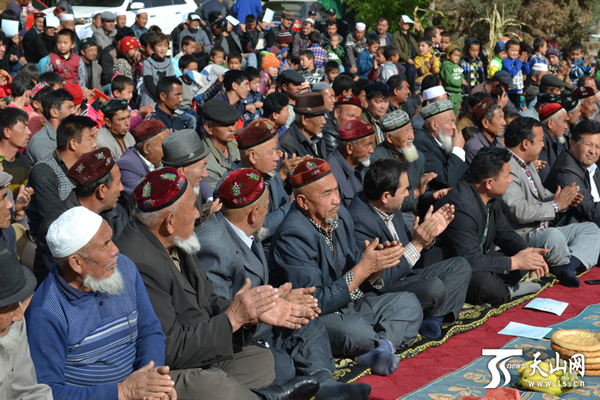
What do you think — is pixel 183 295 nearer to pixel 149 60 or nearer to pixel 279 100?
pixel 279 100

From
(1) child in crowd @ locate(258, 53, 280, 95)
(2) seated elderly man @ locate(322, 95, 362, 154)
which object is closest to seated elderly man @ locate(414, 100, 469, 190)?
(2) seated elderly man @ locate(322, 95, 362, 154)

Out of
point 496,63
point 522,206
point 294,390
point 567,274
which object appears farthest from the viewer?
point 496,63

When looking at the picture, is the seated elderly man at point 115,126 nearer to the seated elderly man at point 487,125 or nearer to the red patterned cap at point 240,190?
the red patterned cap at point 240,190

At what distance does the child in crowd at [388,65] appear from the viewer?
12.3m

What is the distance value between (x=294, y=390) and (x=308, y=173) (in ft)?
4.80

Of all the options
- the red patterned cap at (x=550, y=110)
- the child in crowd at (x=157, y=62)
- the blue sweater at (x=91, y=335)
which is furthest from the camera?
the child in crowd at (x=157, y=62)

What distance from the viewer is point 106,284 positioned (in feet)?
9.32

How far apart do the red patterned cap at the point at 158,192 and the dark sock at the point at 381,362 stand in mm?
1676

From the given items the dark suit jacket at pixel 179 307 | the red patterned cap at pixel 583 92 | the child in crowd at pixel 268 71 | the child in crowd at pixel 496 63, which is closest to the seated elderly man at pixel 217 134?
the dark suit jacket at pixel 179 307

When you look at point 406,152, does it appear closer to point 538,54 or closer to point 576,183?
point 576,183

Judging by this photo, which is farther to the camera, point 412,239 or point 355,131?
point 355,131

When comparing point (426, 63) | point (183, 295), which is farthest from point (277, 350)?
point (426, 63)

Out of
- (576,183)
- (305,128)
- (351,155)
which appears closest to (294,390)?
(351,155)

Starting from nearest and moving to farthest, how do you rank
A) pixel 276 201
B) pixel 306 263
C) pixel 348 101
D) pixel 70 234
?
pixel 70 234, pixel 306 263, pixel 276 201, pixel 348 101
